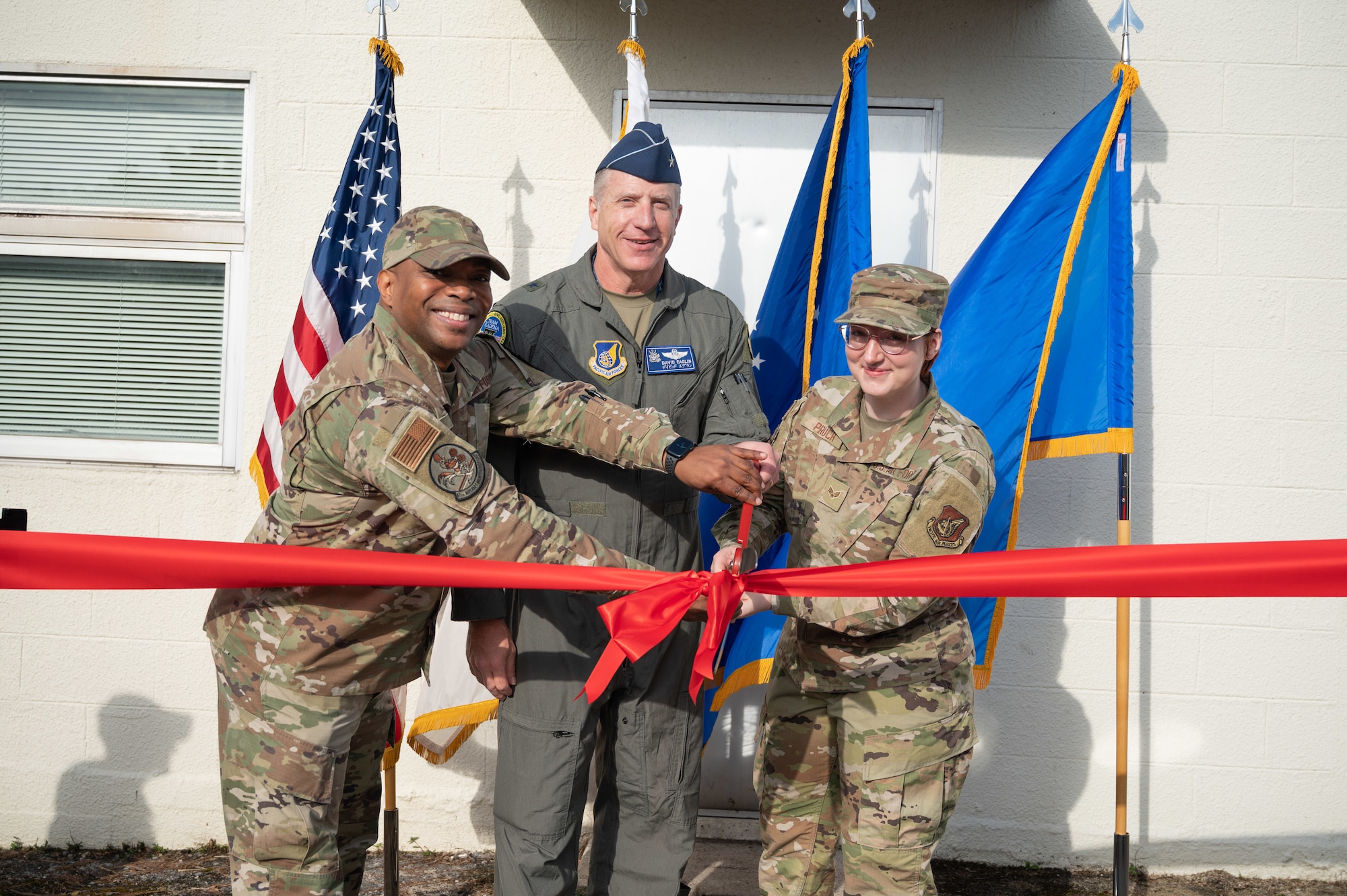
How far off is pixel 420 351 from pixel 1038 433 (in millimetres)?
2124

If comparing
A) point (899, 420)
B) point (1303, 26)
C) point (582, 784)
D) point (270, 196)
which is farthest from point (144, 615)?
point (1303, 26)

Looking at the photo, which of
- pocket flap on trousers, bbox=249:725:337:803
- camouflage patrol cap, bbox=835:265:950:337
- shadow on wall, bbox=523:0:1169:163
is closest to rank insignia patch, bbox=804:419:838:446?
camouflage patrol cap, bbox=835:265:950:337

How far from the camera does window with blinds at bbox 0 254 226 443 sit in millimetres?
3766

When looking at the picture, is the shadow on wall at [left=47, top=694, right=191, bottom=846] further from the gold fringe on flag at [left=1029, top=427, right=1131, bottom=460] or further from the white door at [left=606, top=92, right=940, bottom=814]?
the gold fringe on flag at [left=1029, top=427, right=1131, bottom=460]

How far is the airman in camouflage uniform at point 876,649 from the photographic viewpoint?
2195 millimetres

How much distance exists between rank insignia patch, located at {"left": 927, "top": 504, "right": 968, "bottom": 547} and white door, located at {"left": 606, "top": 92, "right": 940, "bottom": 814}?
1.65 metres

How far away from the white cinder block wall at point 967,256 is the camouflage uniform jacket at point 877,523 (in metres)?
1.54

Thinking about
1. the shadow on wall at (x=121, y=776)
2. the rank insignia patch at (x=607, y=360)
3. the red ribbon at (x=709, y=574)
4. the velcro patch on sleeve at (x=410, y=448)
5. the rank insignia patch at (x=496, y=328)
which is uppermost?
the rank insignia patch at (x=496, y=328)

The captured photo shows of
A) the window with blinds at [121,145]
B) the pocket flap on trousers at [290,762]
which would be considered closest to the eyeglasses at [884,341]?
the pocket flap on trousers at [290,762]

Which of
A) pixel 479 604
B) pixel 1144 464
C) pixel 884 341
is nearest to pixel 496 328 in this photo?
pixel 479 604

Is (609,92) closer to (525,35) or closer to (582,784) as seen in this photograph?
(525,35)

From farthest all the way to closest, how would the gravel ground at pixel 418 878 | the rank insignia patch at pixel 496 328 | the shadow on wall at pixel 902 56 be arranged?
1. the shadow on wall at pixel 902 56
2. the gravel ground at pixel 418 878
3. the rank insignia patch at pixel 496 328

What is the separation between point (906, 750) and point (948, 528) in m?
0.54

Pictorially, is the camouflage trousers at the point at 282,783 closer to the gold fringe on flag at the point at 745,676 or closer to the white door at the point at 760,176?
the gold fringe on flag at the point at 745,676
